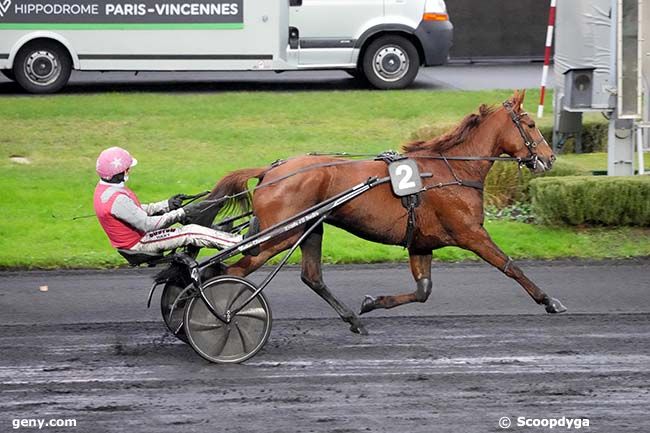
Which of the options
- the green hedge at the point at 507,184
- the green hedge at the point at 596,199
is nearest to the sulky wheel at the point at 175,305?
the green hedge at the point at 596,199

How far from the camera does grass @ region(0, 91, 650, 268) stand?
11.1m

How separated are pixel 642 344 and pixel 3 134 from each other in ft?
30.3

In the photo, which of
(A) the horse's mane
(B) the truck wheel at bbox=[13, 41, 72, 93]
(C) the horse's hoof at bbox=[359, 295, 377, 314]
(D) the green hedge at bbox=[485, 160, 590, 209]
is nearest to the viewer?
(A) the horse's mane

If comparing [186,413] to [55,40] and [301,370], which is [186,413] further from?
[55,40]

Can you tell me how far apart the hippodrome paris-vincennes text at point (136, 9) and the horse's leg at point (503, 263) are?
9087 mm

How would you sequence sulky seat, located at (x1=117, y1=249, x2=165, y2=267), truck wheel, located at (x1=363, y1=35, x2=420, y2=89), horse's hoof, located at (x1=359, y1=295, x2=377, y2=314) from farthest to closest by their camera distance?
truck wheel, located at (x1=363, y1=35, x2=420, y2=89)
horse's hoof, located at (x1=359, y1=295, x2=377, y2=314)
sulky seat, located at (x1=117, y1=249, x2=165, y2=267)

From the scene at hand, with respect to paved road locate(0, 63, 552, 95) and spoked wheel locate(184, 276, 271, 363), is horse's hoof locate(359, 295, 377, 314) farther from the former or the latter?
paved road locate(0, 63, 552, 95)

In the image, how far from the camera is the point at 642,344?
26.4 feet

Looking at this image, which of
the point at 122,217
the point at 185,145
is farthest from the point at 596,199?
the point at 185,145

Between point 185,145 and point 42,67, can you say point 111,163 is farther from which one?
point 42,67

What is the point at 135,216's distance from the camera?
7.65 metres

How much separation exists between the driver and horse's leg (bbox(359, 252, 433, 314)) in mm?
1192

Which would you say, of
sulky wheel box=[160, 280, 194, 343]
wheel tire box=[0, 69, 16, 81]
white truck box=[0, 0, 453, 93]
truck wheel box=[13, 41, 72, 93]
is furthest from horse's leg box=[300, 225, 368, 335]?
wheel tire box=[0, 69, 16, 81]

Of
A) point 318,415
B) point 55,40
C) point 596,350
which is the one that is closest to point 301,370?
point 318,415
